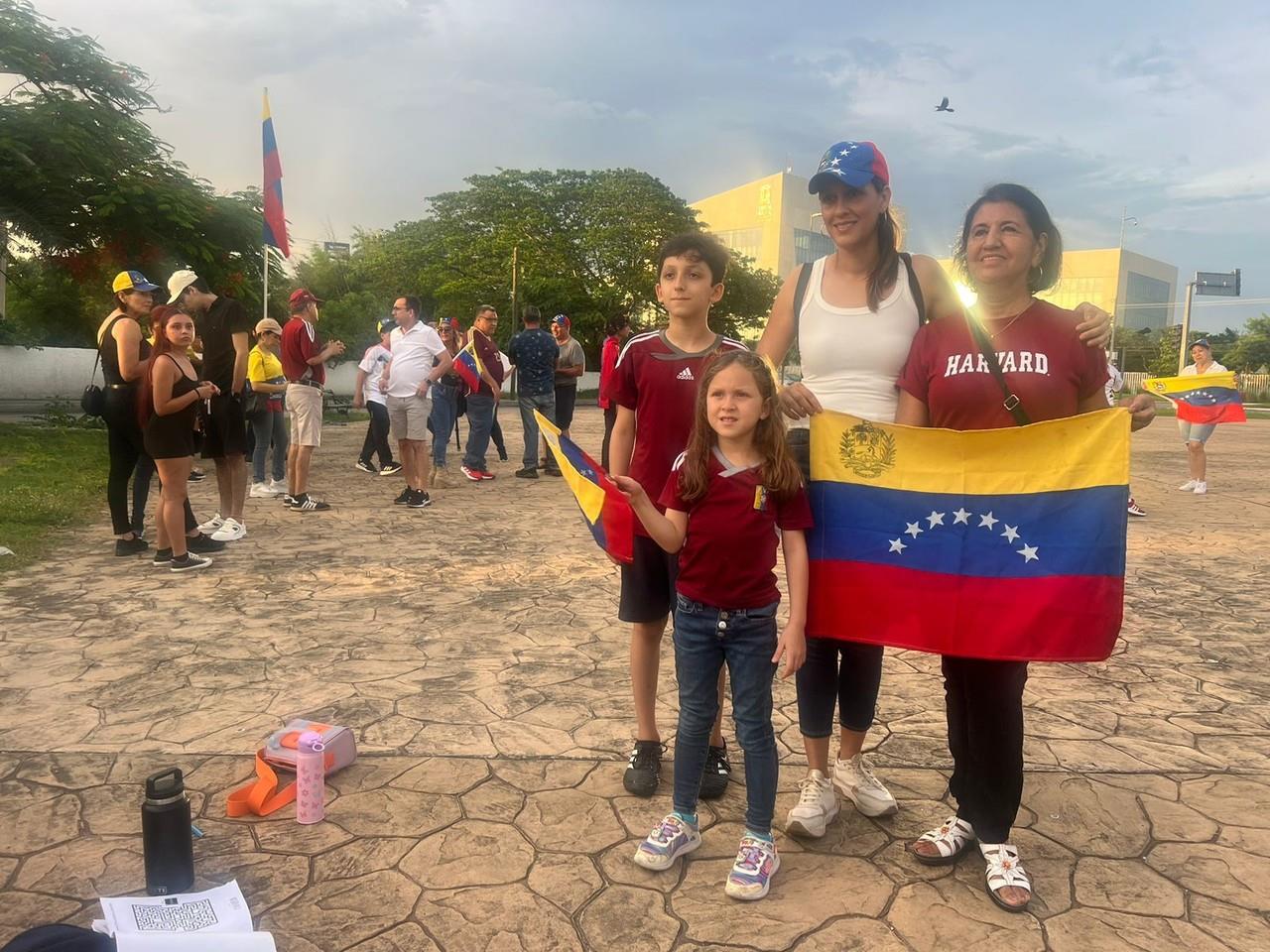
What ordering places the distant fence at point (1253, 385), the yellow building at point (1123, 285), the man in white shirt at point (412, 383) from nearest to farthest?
the man in white shirt at point (412, 383) < the distant fence at point (1253, 385) < the yellow building at point (1123, 285)

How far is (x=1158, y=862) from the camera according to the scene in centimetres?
272

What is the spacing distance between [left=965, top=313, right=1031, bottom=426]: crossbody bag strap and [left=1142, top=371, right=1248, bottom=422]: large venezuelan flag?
31.0 feet

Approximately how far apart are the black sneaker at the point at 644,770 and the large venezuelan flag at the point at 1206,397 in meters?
9.63

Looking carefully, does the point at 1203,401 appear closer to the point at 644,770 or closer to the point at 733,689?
the point at 644,770

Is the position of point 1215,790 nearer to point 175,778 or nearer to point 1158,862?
point 1158,862

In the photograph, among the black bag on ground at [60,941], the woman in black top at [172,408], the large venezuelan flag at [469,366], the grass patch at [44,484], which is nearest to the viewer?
the black bag on ground at [60,941]

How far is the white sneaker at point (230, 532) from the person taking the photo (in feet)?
22.6

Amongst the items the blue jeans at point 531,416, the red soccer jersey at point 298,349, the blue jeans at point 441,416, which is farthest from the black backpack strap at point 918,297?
the blue jeans at point 441,416

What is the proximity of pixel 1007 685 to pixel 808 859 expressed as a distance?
796 millimetres

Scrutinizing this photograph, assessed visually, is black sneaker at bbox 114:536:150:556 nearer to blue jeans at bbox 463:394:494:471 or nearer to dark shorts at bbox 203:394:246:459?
dark shorts at bbox 203:394:246:459

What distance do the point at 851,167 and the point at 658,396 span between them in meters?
0.91

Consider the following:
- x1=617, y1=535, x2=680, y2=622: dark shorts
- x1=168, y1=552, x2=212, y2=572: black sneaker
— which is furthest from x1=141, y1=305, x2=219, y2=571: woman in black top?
x1=617, y1=535, x2=680, y2=622: dark shorts

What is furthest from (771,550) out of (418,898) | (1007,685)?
(418,898)

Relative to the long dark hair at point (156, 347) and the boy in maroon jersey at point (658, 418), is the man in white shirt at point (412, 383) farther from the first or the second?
the boy in maroon jersey at point (658, 418)
